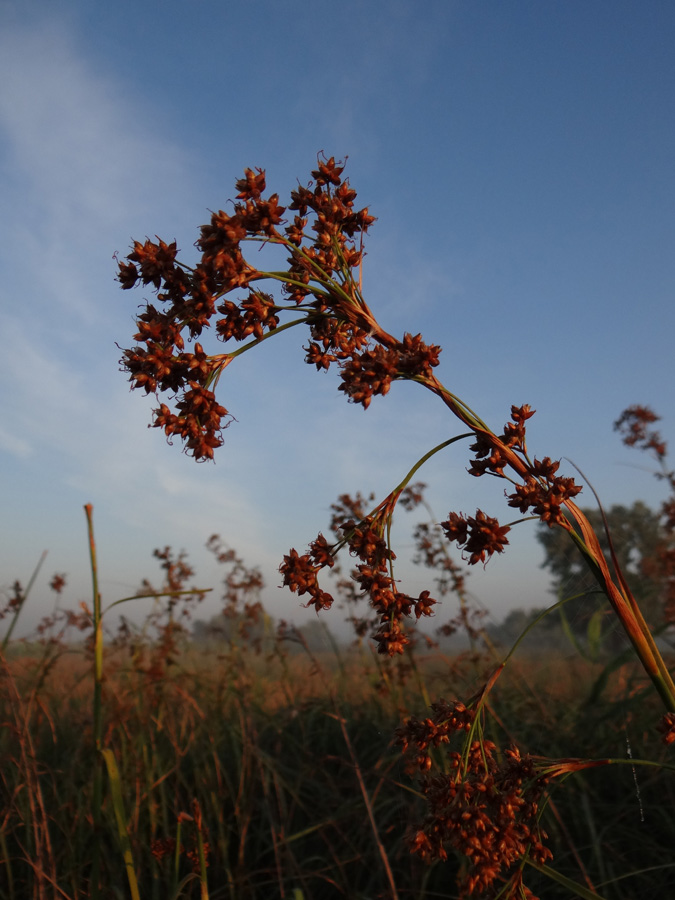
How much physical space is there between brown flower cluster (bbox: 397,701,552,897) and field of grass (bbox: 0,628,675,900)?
0.78 m

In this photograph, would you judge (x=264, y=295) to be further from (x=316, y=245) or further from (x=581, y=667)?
(x=581, y=667)

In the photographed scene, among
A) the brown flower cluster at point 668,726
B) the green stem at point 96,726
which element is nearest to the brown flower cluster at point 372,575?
the brown flower cluster at point 668,726

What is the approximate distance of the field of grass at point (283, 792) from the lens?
Result: 110 inches

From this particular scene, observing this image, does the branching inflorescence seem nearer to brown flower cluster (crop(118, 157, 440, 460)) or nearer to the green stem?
brown flower cluster (crop(118, 157, 440, 460))

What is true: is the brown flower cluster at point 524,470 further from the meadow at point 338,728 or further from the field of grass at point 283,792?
the field of grass at point 283,792

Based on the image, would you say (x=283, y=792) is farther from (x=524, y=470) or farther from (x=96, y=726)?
(x=524, y=470)

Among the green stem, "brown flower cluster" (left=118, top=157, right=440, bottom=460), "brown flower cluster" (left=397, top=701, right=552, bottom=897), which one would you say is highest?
"brown flower cluster" (left=118, top=157, right=440, bottom=460)

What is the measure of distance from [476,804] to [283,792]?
2.92 metres

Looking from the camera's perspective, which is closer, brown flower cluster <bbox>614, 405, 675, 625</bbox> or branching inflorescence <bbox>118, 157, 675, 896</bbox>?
branching inflorescence <bbox>118, 157, 675, 896</bbox>

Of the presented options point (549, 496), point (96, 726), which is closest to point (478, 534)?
point (549, 496)

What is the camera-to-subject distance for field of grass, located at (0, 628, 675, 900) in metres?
2.80

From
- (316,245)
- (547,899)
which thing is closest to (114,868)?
(547,899)

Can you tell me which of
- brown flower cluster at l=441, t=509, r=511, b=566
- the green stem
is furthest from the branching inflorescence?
the green stem

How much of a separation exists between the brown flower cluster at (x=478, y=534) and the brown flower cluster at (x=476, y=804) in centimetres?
34
